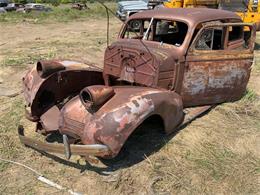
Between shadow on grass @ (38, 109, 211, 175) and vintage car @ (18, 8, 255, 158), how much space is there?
0.82ft

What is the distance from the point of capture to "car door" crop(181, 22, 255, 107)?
206 inches

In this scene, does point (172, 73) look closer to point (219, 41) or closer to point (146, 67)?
point (146, 67)

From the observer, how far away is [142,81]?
504 centimetres

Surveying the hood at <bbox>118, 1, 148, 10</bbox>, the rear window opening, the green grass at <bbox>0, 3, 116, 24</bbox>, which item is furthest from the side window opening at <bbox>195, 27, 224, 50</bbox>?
the green grass at <bbox>0, 3, 116, 24</bbox>

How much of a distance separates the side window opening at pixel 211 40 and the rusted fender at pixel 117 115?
1.13 metres

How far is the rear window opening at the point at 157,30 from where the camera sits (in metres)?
5.66

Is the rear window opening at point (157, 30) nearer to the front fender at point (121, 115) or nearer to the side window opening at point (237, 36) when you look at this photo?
the side window opening at point (237, 36)

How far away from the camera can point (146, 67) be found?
4949 millimetres

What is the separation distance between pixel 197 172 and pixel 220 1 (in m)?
9.33

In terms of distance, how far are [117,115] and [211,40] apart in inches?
92.7

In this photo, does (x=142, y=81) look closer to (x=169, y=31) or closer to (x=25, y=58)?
(x=169, y=31)

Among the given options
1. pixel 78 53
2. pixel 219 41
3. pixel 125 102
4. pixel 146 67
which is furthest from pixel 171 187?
pixel 78 53

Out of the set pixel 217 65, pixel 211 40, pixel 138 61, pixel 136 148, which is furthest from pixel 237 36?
pixel 136 148

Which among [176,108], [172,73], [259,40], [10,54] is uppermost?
[172,73]
